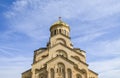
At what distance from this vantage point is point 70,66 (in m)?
31.7

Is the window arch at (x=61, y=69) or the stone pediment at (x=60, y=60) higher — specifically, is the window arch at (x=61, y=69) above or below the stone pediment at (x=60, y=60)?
below

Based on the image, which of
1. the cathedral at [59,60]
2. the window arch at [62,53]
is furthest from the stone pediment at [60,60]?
the window arch at [62,53]

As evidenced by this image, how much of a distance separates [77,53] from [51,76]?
21.1 feet

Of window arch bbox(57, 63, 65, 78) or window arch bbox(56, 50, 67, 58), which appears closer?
window arch bbox(57, 63, 65, 78)

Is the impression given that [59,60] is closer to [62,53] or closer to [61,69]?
[61,69]

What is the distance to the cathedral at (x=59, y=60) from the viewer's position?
104 ft

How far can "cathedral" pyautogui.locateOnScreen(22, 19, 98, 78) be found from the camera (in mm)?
31609

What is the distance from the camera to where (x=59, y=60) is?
32.0 metres

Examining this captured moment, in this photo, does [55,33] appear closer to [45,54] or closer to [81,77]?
[45,54]

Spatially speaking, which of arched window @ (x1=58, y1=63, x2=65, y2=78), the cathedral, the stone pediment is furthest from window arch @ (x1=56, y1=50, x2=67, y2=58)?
arched window @ (x1=58, y1=63, x2=65, y2=78)

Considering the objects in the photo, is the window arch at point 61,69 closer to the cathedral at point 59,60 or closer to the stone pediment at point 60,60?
the cathedral at point 59,60

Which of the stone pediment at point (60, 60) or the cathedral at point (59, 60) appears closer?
the cathedral at point (59, 60)

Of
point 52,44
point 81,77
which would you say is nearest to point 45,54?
point 52,44

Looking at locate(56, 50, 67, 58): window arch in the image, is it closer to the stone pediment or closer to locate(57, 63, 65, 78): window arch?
the stone pediment
